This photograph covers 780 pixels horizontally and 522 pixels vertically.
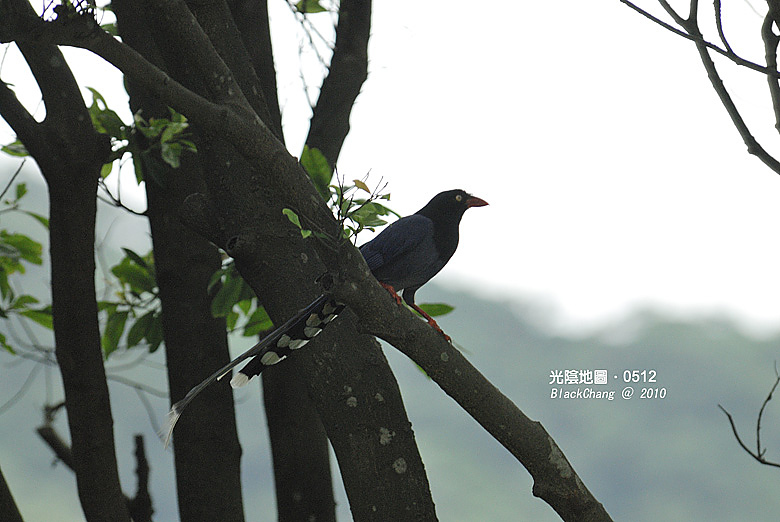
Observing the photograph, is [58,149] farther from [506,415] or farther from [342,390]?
[506,415]

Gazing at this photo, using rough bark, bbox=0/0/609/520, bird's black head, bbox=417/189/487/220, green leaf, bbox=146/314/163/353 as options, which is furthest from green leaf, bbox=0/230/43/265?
bird's black head, bbox=417/189/487/220

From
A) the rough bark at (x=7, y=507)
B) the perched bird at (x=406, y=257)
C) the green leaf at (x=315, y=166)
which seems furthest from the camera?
the rough bark at (x=7, y=507)

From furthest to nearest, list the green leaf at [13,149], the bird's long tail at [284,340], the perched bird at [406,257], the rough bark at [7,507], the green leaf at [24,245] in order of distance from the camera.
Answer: the green leaf at [24,245] → the green leaf at [13,149] → the rough bark at [7,507] → the perched bird at [406,257] → the bird's long tail at [284,340]

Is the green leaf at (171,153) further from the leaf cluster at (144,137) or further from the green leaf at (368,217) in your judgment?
the green leaf at (368,217)

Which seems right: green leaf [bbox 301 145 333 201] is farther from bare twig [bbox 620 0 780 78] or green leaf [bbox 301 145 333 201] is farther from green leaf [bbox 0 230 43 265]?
green leaf [bbox 0 230 43 265]

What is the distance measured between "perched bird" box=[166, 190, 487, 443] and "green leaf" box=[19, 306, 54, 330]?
95 cm

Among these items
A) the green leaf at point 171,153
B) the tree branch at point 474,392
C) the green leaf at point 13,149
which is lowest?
the tree branch at point 474,392

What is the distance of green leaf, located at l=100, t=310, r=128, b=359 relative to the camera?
262cm

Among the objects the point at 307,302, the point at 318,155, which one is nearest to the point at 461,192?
the point at 318,155

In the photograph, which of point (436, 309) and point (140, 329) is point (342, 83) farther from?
point (140, 329)

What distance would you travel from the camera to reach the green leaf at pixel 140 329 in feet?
8.57

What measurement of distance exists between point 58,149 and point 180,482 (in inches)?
43.5

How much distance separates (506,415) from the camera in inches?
64.8

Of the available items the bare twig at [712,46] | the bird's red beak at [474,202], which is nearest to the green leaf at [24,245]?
the bird's red beak at [474,202]
